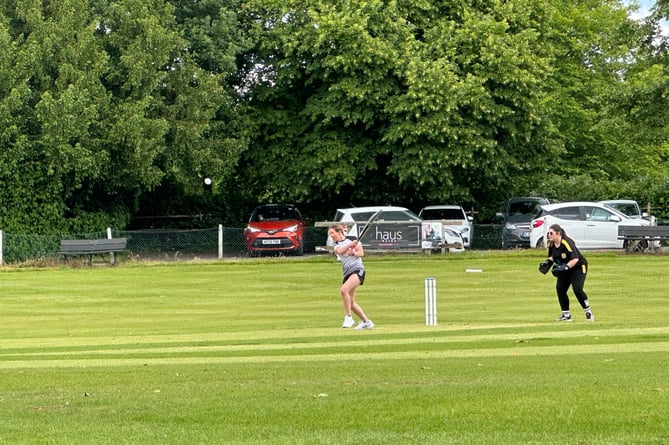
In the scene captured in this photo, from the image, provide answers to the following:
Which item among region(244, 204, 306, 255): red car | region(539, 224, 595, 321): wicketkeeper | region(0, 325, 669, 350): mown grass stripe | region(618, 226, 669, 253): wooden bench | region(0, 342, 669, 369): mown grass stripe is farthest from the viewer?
region(244, 204, 306, 255): red car

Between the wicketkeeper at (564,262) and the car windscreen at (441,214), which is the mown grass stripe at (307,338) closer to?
the wicketkeeper at (564,262)

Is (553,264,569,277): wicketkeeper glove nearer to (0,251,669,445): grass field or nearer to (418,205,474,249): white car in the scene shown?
(0,251,669,445): grass field

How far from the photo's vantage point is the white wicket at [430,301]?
18391mm

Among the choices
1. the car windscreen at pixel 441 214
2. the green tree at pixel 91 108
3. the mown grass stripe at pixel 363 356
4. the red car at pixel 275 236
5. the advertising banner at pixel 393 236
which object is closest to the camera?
the mown grass stripe at pixel 363 356

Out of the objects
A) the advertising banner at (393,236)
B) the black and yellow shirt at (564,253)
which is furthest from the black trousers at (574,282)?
the advertising banner at (393,236)

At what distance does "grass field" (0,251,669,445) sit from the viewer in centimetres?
841

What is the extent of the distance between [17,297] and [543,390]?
19.6 meters

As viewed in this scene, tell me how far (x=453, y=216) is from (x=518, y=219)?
7.71ft

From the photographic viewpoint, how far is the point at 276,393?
10.4m

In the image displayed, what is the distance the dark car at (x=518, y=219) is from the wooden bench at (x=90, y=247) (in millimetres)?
13588

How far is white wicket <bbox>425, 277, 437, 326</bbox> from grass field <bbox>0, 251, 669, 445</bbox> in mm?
473

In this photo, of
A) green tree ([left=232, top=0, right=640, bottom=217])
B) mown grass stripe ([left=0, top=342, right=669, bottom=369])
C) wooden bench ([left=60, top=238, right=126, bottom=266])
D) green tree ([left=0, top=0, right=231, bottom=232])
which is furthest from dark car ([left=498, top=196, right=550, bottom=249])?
mown grass stripe ([left=0, top=342, right=669, bottom=369])

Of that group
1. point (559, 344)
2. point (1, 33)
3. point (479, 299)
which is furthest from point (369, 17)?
point (559, 344)

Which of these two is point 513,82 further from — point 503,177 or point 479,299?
point 479,299
